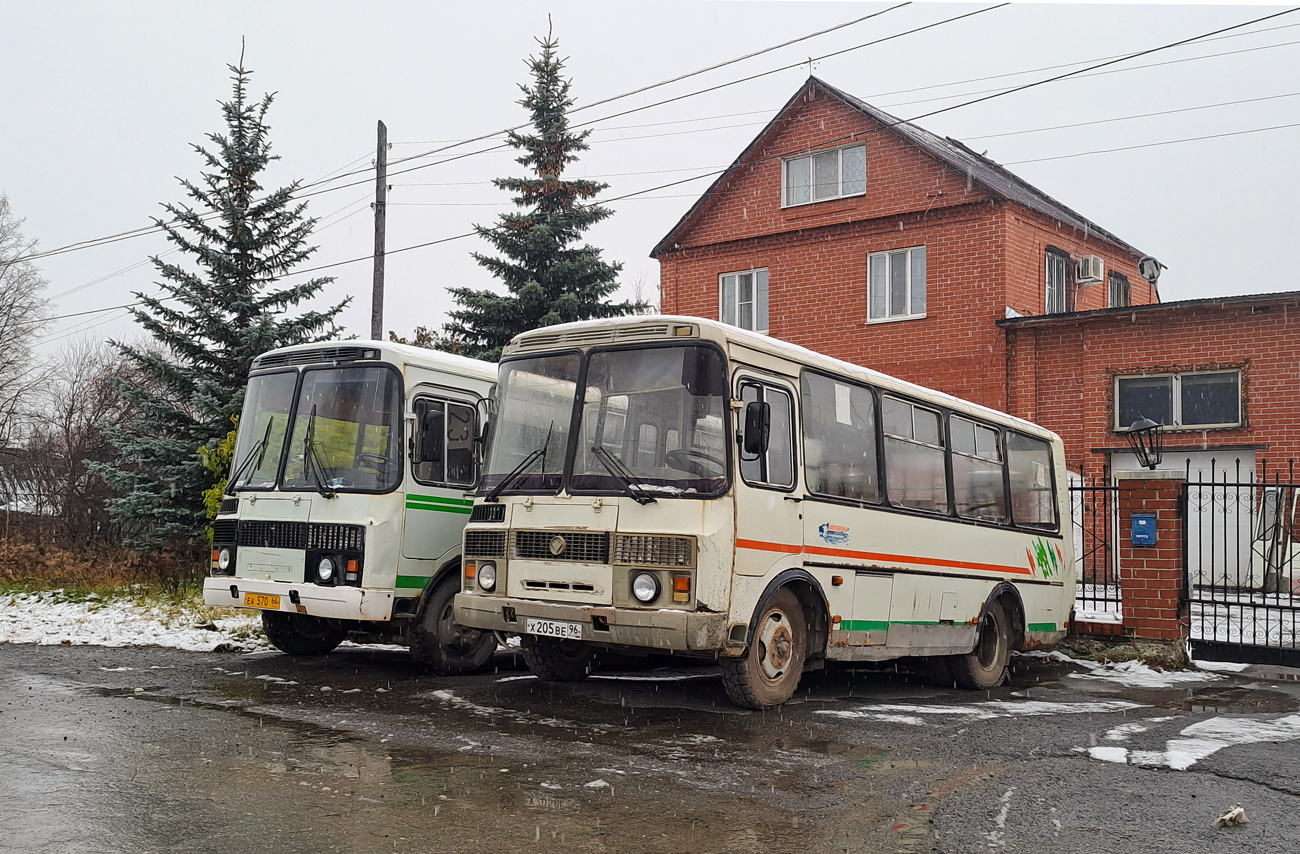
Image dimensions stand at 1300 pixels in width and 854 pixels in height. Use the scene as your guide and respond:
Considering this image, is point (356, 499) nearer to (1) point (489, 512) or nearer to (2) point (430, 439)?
(2) point (430, 439)

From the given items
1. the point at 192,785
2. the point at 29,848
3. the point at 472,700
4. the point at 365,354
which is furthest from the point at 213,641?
the point at 29,848

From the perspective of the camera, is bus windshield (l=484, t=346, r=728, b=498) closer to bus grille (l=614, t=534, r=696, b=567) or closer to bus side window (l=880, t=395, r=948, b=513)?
bus grille (l=614, t=534, r=696, b=567)

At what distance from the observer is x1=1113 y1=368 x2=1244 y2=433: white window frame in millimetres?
19234

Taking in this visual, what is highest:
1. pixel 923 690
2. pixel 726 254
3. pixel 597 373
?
pixel 726 254

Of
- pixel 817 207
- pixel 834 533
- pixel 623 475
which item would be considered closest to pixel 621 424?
pixel 623 475

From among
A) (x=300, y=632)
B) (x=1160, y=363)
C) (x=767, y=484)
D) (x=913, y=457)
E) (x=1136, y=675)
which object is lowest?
(x=1136, y=675)

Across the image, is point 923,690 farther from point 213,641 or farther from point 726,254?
point 726,254

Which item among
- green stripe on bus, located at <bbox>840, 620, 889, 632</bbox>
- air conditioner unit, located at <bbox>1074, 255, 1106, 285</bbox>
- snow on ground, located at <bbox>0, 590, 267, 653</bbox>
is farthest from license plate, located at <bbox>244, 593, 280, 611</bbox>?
air conditioner unit, located at <bbox>1074, 255, 1106, 285</bbox>

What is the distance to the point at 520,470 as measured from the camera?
8.53 meters

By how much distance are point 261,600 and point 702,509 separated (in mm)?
4578

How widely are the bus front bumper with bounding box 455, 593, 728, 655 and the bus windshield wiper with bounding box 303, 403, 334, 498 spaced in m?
2.38

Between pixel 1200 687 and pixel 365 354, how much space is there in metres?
8.64

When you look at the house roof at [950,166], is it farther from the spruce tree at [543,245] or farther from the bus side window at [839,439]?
the bus side window at [839,439]

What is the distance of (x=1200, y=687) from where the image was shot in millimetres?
10867
